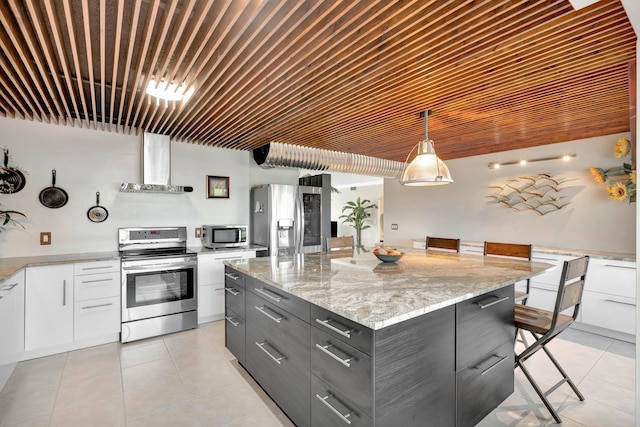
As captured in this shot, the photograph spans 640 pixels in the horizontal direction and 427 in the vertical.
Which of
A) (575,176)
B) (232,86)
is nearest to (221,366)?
(232,86)

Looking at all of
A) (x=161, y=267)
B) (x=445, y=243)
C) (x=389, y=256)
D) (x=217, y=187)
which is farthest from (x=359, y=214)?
(x=389, y=256)

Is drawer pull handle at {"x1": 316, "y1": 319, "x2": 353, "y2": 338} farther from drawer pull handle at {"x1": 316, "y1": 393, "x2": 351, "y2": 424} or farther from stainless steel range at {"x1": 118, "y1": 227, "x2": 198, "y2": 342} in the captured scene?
stainless steel range at {"x1": 118, "y1": 227, "x2": 198, "y2": 342}

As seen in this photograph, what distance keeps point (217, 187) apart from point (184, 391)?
8.98 ft

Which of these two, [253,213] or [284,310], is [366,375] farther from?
[253,213]

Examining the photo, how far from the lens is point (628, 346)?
3.05 metres

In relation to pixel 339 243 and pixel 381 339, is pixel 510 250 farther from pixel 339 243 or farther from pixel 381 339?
pixel 381 339

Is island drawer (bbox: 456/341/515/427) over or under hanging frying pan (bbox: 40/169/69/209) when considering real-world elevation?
under

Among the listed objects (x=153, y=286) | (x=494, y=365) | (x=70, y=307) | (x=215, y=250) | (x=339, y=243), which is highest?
(x=339, y=243)

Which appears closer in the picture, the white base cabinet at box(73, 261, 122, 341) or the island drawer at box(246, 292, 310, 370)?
the island drawer at box(246, 292, 310, 370)

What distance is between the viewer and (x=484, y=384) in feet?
6.01

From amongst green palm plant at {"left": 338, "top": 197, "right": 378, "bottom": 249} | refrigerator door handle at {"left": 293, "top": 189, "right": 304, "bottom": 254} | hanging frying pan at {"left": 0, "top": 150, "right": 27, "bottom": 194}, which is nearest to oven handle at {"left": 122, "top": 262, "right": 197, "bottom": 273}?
hanging frying pan at {"left": 0, "top": 150, "right": 27, "bottom": 194}

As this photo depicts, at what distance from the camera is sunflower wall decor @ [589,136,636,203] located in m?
3.07

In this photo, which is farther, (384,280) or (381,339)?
(384,280)

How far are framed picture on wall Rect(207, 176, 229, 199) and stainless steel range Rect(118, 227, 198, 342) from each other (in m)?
0.88
